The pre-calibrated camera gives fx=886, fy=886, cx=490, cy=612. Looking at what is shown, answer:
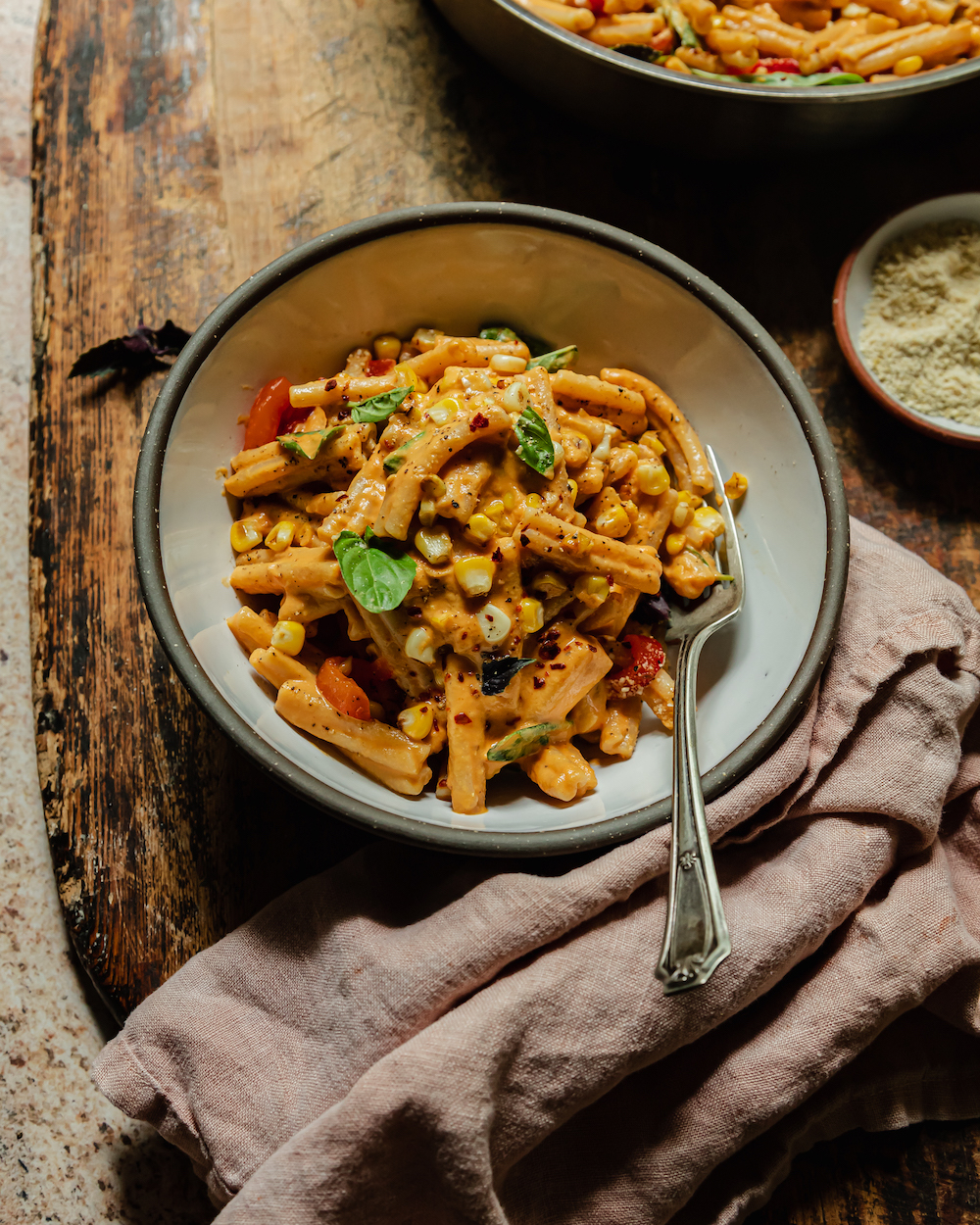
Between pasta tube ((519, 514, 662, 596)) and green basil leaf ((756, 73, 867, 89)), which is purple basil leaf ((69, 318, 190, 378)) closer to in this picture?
pasta tube ((519, 514, 662, 596))

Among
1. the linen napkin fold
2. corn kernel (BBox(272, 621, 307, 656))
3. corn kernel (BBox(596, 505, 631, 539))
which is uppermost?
corn kernel (BBox(596, 505, 631, 539))

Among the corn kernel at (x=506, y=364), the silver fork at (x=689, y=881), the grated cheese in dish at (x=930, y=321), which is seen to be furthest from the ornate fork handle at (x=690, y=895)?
the grated cheese in dish at (x=930, y=321)

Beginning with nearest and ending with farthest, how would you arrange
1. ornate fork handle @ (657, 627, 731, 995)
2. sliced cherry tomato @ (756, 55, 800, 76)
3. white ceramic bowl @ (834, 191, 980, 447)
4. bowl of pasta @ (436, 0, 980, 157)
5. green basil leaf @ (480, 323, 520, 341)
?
ornate fork handle @ (657, 627, 731, 995)
bowl of pasta @ (436, 0, 980, 157)
green basil leaf @ (480, 323, 520, 341)
white ceramic bowl @ (834, 191, 980, 447)
sliced cherry tomato @ (756, 55, 800, 76)

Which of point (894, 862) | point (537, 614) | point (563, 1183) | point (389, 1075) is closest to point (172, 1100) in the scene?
point (389, 1075)

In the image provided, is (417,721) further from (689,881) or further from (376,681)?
(689,881)

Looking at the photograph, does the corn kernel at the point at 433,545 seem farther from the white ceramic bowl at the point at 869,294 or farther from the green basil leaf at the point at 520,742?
the white ceramic bowl at the point at 869,294

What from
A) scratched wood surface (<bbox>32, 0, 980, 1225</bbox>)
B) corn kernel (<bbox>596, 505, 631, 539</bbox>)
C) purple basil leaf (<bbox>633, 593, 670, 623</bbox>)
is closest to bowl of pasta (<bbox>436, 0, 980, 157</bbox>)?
scratched wood surface (<bbox>32, 0, 980, 1225</bbox>)

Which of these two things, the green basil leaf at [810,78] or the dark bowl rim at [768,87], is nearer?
the dark bowl rim at [768,87]

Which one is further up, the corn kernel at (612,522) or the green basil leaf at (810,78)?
the green basil leaf at (810,78)
